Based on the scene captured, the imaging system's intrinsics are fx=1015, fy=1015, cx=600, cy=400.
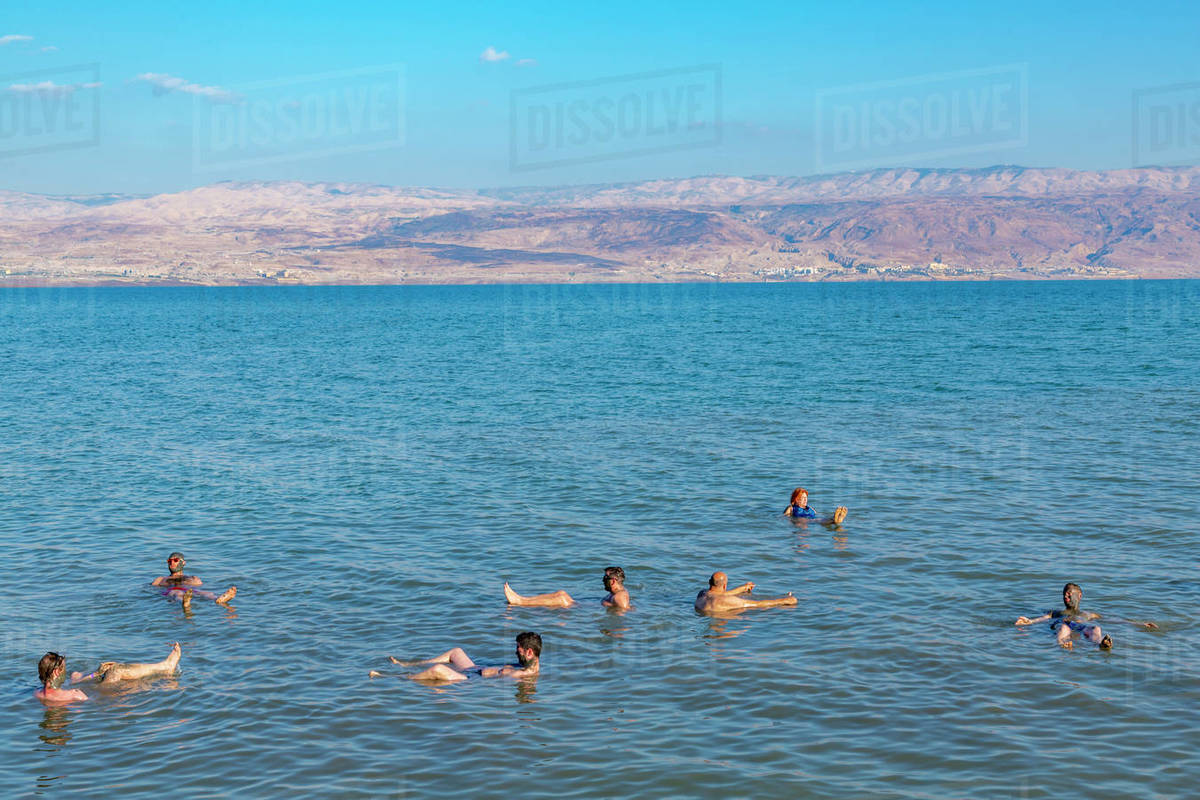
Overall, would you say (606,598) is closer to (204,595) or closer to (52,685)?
(204,595)

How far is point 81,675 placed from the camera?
20938 millimetres

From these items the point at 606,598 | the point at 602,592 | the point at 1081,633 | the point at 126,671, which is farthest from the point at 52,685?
the point at 1081,633

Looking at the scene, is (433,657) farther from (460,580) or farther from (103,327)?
(103,327)

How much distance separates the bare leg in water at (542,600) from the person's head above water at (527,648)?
162 inches

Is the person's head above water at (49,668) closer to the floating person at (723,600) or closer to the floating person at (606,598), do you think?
the floating person at (606,598)

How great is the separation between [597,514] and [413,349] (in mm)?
87257

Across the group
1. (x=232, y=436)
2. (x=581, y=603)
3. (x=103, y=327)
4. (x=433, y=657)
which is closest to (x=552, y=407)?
(x=232, y=436)

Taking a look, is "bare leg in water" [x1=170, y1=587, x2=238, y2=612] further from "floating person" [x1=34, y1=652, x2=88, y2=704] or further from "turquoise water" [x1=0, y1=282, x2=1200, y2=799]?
"floating person" [x1=34, y1=652, x2=88, y2=704]

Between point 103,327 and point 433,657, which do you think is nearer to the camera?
point 433,657

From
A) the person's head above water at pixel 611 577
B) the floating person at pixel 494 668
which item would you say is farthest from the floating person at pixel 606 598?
the floating person at pixel 494 668

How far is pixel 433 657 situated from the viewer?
73.1 feet

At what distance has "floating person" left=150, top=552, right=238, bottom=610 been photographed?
26.1 metres

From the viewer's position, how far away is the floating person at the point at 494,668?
2098cm

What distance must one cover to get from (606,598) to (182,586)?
1120cm
